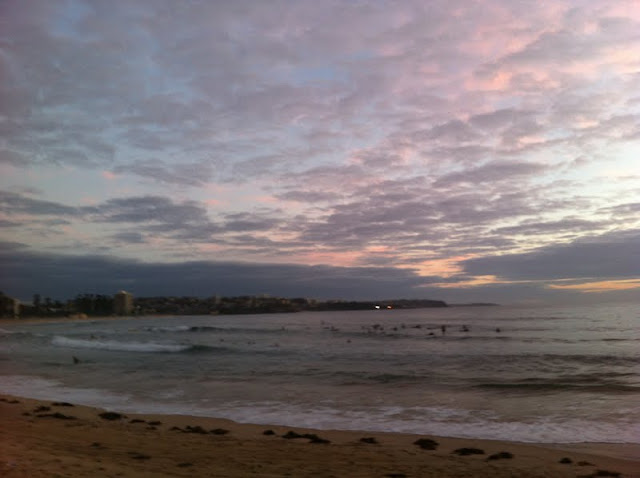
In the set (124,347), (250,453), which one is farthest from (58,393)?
(124,347)

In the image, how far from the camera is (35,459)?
7727mm

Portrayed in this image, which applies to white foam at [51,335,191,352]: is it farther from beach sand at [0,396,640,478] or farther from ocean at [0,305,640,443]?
beach sand at [0,396,640,478]

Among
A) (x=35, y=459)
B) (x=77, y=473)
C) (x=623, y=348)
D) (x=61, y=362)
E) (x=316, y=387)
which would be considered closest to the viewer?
(x=77, y=473)

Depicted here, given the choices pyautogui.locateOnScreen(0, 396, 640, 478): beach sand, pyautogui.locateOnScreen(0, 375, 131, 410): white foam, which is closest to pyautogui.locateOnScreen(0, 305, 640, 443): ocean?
pyautogui.locateOnScreen(0, 375, 131, 410): white foam

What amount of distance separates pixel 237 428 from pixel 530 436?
768 cm

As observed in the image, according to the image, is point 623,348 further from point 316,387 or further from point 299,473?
point 299,473

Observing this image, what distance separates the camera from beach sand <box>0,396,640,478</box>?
811cm

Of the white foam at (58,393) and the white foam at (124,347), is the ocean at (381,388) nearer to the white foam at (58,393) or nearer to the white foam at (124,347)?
the white foam at (58,393)

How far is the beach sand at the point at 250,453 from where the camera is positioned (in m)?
8.11

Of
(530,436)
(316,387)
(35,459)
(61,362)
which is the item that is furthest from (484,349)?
(35,459)

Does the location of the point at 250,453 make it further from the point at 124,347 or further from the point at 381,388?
the point at 124,347

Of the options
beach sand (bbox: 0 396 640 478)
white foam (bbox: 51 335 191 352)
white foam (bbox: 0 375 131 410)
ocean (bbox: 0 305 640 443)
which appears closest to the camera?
beach sand (bbox: 0 396 640 478)

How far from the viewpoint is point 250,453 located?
996 centimetres

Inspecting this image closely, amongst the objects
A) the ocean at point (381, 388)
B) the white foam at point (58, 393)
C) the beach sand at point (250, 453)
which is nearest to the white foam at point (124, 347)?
the ocean at point (381, 388)
